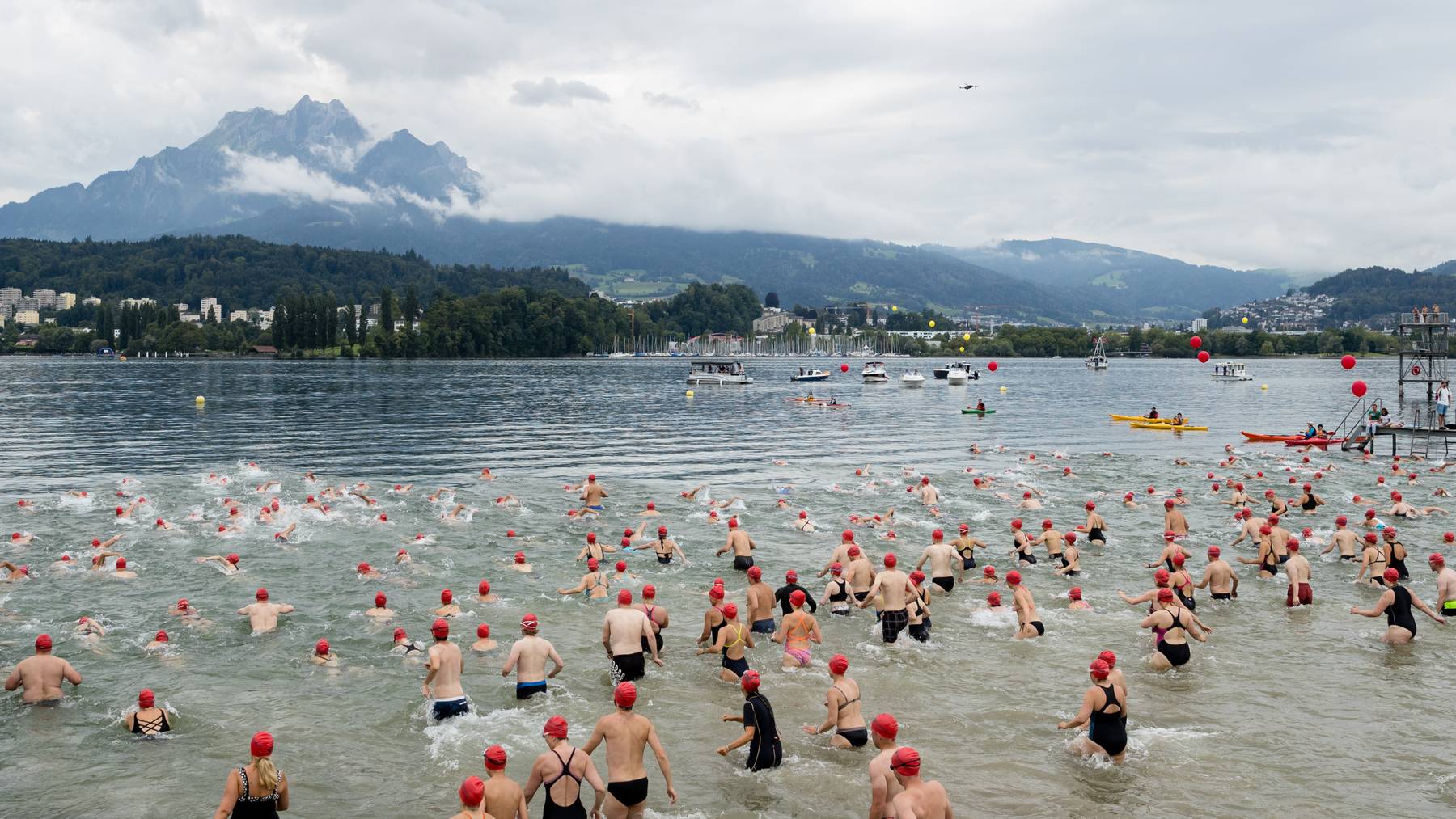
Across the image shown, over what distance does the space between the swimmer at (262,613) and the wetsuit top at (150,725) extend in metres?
4.82

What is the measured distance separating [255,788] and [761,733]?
6.49 metres

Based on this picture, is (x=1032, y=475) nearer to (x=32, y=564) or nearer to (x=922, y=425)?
(x=922, y=425)

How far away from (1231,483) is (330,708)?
32737mm

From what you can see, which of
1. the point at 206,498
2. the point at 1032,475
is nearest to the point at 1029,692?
the point at 1032,475

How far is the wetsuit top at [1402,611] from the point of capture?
19.6m

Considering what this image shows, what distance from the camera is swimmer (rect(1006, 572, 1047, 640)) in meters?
20.1

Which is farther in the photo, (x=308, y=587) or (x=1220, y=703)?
(x=308, y=587)

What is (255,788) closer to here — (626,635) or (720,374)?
(626,635)

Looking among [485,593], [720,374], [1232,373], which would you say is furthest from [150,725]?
[1232,373]

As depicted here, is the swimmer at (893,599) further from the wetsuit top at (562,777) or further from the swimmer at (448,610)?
the wetsuit top at (562,777)

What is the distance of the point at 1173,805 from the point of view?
13148 millimetres

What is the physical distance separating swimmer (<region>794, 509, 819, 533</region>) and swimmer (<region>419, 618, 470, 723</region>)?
16462mm

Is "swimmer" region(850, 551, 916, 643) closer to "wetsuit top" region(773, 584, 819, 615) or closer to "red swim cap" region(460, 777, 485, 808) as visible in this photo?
"wetsuit top" region(773, 584, 819, 615)

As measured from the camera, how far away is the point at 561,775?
11.4m
